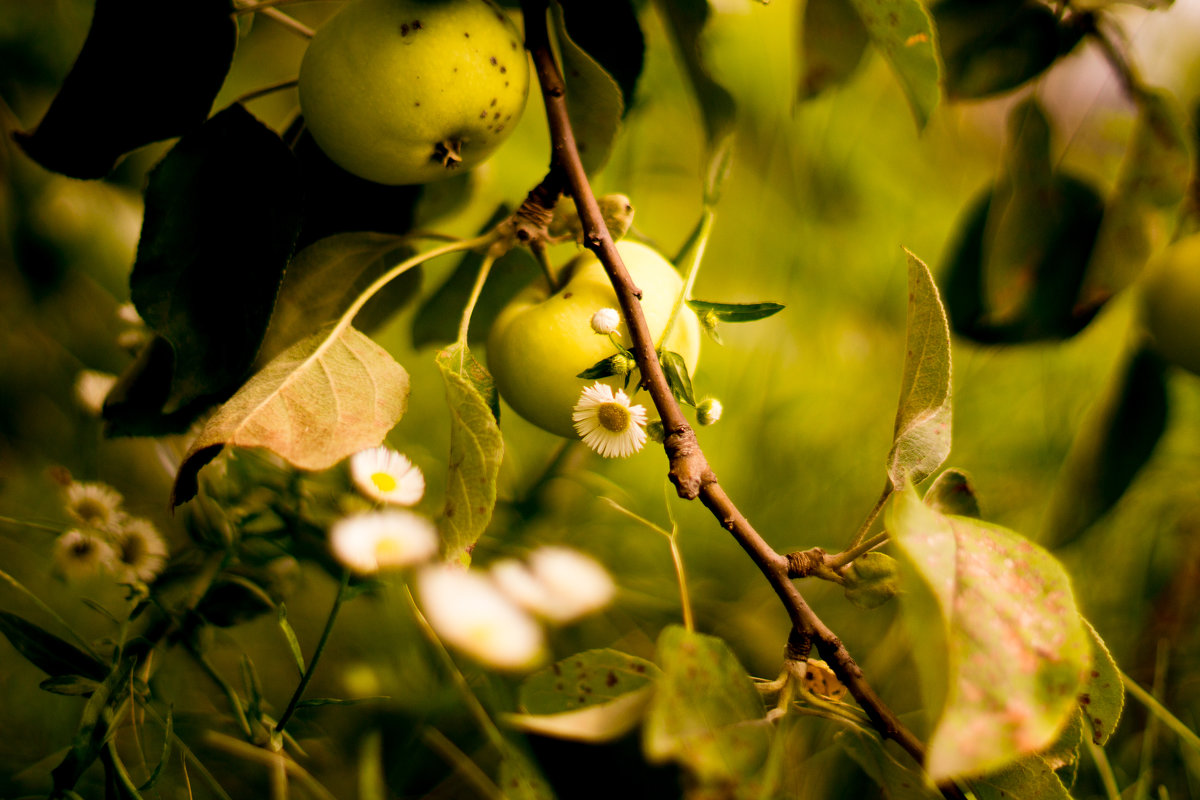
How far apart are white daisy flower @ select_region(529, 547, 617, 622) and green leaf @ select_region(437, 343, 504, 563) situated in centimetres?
27

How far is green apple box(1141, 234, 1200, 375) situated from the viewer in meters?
0.66

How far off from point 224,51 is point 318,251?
137mm

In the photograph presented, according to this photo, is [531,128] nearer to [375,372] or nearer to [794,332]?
[794,332]

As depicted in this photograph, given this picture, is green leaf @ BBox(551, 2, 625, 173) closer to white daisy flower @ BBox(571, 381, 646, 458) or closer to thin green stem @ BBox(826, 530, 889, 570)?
white daisy flower @ BBox(571, 381, 646, 458)

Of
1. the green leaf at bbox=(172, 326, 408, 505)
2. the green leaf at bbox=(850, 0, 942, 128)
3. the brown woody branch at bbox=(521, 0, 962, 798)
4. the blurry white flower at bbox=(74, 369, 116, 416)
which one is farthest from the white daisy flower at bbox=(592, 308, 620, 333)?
the blurry white flower at bbox=(74, 369, 116, 416)

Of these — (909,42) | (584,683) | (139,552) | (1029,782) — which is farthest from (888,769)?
(139,552)

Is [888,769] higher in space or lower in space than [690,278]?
lower

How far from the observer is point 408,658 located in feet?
2.68

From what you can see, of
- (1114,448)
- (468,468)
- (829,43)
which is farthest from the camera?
(1114,448)

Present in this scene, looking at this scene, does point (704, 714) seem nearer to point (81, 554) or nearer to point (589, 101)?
point (589, 101)

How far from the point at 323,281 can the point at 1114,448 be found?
2.67 feet

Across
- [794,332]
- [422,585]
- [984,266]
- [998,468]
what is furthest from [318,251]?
[998,468]

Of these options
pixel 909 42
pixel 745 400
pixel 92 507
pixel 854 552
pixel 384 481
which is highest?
pixel 909 42

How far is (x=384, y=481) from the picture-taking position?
1.67 feet
